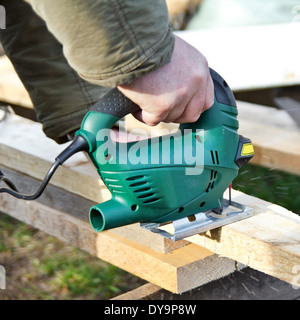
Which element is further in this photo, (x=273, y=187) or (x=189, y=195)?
(x=273, y=187)

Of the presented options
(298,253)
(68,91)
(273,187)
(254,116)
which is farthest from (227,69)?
(298,253)

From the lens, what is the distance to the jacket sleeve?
129 cm

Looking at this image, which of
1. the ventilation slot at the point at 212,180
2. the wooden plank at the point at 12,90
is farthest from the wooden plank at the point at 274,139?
the wooden plank at the point at 12,90

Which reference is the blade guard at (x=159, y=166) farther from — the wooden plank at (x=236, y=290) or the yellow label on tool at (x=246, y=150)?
the wooden plank at (x=236, y=290)

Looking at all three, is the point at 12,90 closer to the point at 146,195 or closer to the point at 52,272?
the point at 52,272

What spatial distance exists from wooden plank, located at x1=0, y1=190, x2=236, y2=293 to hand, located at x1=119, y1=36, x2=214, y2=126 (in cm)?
58

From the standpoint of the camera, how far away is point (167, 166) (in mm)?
1650

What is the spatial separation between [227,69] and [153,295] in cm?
179

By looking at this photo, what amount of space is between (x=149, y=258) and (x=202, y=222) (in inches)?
11.7

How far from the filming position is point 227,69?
3438 millimetres

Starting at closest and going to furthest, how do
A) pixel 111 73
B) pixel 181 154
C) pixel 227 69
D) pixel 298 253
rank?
pixel 111 73 → pixel 298 253 → pixel 181 154 → pixel 227 69

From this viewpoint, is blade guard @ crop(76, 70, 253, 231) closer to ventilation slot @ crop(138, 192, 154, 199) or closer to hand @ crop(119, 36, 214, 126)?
ventilation slot @ crop(138, 192, 154, 199)

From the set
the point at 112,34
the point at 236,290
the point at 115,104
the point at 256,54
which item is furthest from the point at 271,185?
the point at 112,34

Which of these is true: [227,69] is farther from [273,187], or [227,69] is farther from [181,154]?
[181,154]
